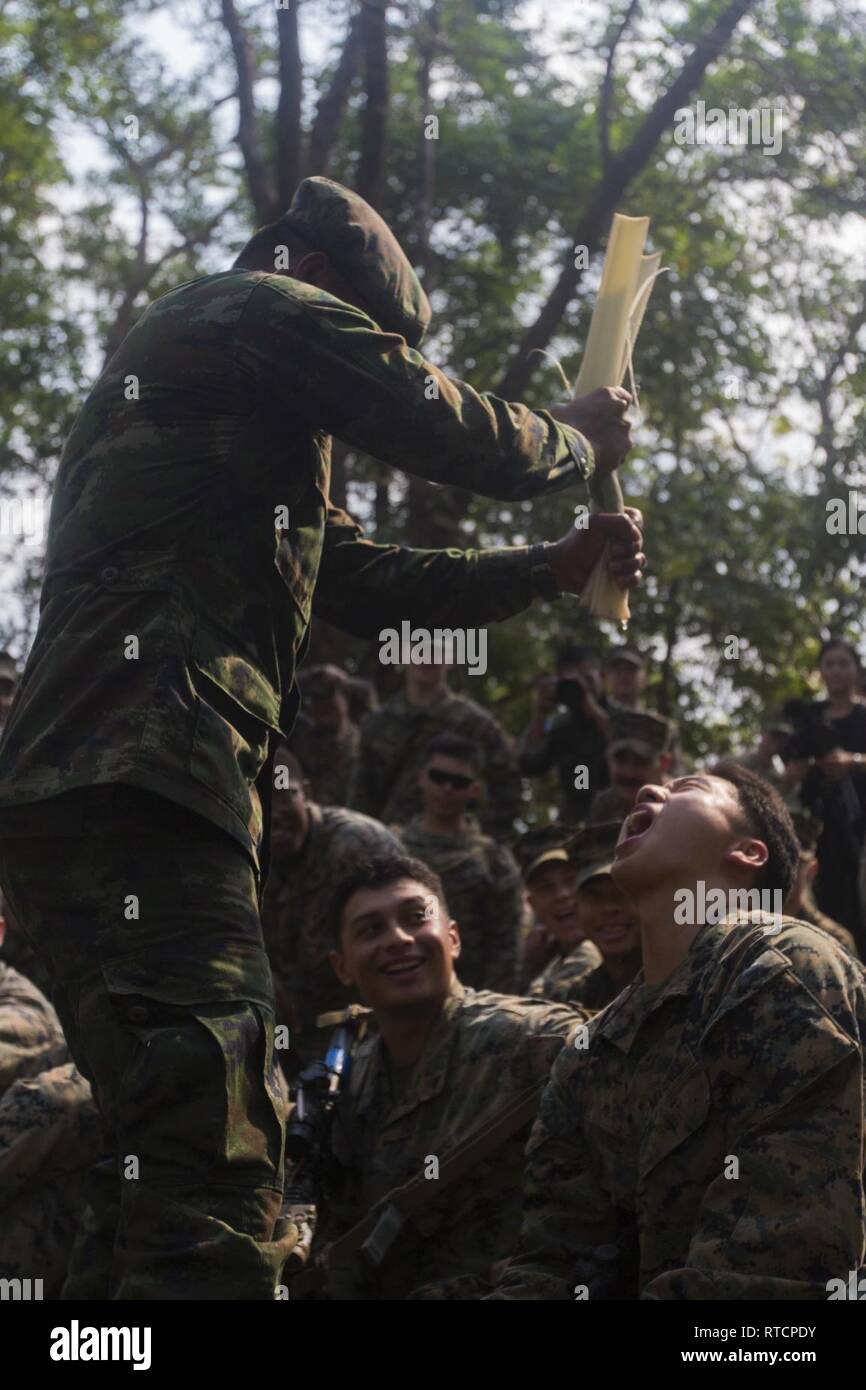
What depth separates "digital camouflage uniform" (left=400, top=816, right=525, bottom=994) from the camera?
24.3 ft

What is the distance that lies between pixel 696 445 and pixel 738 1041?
1210 centimetres

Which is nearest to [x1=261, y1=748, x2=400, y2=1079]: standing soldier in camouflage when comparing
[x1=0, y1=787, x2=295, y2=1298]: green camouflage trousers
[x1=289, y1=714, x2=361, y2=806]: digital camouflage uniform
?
[x1=289, y1=714, x2=361, y2=806]: digital camouflage uniform

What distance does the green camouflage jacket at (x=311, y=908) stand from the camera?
21.3ft

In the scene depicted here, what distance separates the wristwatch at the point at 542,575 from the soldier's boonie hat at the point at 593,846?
2543 millimetres

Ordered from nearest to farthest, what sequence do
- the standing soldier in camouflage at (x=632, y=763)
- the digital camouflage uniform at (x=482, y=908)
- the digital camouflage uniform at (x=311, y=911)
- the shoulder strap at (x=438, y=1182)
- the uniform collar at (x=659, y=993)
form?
the uniform collar at (x=659, y=993) < the shoulder strap at (x=438, y=1182) < the digital camouflage uniform at (x=311, y=911) < the digital camouflage uniform at (x=482, y=908) < the standing soldier in camouflage at (x=632, y=763)

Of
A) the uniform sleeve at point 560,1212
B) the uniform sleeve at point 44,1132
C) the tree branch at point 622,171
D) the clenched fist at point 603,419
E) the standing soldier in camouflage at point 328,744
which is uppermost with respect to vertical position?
the tree branch at point 622,171

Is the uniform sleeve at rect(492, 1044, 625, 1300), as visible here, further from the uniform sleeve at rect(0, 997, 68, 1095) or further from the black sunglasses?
the black sunglasses

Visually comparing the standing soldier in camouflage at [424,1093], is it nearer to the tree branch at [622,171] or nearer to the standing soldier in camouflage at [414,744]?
the standing soldier in camouflage at [414,744]

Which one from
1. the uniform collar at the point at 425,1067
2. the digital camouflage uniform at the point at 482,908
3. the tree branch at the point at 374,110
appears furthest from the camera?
the tree branch at the point at 374,110

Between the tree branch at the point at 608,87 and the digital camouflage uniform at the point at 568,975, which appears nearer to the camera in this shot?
the digital camouflage uniform at the point at 568,975

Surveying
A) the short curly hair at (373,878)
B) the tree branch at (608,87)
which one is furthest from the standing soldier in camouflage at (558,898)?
the tree branch at (608,87)

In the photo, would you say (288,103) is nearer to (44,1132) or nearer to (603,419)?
(44,1132)

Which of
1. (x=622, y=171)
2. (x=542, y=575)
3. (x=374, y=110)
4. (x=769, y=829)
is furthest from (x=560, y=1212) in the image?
(x=622, y=171)
